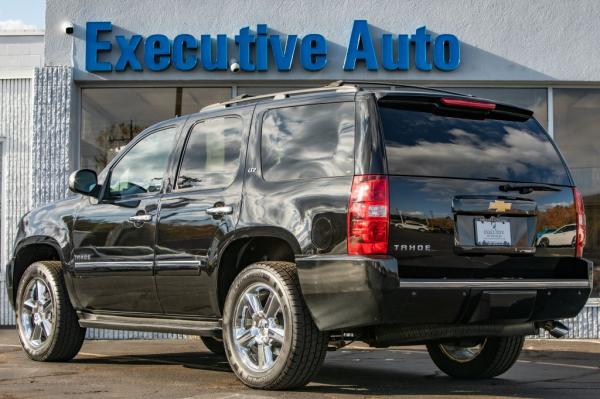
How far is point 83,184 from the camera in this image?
7.88 metres

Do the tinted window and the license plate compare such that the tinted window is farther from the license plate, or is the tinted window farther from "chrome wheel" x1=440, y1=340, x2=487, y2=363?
"chrome wheel" x1=440, y1=340, x2=487, y2=363

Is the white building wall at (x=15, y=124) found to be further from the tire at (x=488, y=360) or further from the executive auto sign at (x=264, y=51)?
the tire at (x=488, y=360)

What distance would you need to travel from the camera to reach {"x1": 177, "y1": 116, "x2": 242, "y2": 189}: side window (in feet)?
22.6

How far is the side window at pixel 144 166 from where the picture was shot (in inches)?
295

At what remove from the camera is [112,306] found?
7672mm

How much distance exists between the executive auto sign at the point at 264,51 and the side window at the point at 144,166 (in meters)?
4.27

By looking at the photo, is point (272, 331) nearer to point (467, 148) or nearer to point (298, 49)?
point (467, 148)

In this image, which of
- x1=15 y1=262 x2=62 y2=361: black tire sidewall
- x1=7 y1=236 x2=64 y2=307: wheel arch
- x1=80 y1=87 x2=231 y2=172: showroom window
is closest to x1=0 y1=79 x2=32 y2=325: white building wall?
x1=80 y1=87 x2=231 y2=172: showroom window

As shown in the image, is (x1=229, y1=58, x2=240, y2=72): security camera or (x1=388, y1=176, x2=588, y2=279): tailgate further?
(x1=229, y1=58, x2=240, y2=72): security camera

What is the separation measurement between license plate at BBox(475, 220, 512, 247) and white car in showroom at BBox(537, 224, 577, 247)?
285 millimetres

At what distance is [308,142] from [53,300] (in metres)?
2.96

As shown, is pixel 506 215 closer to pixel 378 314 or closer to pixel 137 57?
pixel 378 314

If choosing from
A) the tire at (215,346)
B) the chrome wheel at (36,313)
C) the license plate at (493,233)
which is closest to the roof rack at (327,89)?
the license plate at (493,233)

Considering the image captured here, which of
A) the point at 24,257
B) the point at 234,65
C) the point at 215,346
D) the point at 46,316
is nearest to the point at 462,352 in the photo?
the point at 215,346
